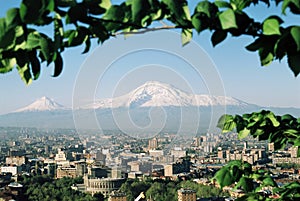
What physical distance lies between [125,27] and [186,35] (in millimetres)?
48

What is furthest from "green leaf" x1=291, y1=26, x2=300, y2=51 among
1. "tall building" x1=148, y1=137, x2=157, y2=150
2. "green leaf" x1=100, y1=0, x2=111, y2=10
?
"tall building" x1=148, y1=137, x2=157, y2=150

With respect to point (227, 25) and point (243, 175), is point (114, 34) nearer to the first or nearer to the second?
point (227, 25)

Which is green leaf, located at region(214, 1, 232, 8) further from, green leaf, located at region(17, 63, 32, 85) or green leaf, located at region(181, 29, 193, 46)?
green leaf, located at region(17, 63, 32, 85)

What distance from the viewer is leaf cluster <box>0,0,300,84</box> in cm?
32

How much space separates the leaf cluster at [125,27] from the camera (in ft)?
1.06

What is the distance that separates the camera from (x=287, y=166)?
17.0m

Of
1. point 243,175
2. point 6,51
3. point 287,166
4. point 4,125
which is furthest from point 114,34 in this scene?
point 4,125

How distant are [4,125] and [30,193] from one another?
18608mm

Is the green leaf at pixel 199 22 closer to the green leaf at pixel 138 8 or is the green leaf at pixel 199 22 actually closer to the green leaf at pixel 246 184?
the green leaf at pixel 138 8

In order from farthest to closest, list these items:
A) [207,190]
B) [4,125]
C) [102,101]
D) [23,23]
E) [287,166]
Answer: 1. [4,125]
2. [287,166]
3. [207,190]
4. [102,101]
5. [23,23]

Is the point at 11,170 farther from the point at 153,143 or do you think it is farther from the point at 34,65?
the point at 34,65

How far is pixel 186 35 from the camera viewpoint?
377 millimetres

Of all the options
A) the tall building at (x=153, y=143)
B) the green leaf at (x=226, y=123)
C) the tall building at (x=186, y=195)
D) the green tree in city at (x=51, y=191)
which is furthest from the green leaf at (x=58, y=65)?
the tall building at (x=153, y=143)

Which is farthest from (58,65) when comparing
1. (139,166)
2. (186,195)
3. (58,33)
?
(139,166)
